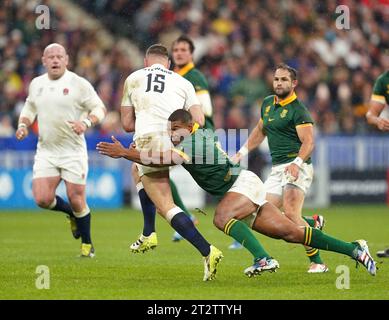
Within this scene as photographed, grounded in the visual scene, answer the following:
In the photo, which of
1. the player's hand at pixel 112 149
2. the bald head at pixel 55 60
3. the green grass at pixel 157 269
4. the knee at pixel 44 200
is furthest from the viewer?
the knee at pixel 44 200

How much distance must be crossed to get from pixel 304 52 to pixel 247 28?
1614 millimetres

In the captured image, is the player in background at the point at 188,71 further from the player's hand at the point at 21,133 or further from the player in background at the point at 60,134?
the player's hand at the point at 21,133

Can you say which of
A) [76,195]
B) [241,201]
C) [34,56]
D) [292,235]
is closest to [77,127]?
[76,195]

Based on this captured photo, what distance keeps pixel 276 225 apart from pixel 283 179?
4.99ft

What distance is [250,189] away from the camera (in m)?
9.87

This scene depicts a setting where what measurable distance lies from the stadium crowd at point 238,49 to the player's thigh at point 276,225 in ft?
40.6

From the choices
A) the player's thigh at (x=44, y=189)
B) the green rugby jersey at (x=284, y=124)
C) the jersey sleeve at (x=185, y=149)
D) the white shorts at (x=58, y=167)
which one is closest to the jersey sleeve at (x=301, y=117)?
the green rugby jersey at (x=284, y=124)

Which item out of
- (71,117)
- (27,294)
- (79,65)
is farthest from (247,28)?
(27,294)

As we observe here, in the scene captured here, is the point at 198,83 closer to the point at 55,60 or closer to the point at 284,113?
the point at 55,60

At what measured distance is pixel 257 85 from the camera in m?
23.7

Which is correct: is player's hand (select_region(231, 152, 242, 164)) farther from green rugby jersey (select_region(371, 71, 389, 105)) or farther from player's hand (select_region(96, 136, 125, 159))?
green rugby jersey (select_region(371, 71, 389, 105))

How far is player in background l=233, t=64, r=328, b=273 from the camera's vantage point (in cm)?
1094

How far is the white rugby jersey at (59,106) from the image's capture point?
40.4 ft
